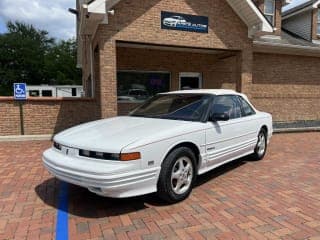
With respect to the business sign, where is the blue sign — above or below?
below

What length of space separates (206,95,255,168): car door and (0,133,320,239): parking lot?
461 millimetres

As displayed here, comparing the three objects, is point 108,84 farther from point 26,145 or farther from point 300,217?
point 300,217

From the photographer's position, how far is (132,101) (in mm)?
12766

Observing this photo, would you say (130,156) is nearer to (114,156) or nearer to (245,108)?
(114,156)

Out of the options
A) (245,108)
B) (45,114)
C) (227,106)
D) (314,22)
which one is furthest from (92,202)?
(314,22)

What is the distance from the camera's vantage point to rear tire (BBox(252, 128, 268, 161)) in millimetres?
6531

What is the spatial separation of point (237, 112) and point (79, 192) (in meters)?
3.26

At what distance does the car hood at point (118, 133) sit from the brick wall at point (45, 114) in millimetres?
5134

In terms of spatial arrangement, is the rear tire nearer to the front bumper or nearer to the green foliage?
the front bumper

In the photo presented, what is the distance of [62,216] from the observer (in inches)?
148

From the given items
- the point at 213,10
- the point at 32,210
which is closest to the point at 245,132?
the point at 32,210

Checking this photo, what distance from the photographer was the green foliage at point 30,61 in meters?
53.2

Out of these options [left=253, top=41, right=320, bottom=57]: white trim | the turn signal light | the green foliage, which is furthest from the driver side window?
the green foliage

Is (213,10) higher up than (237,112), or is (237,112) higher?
(213,10)
